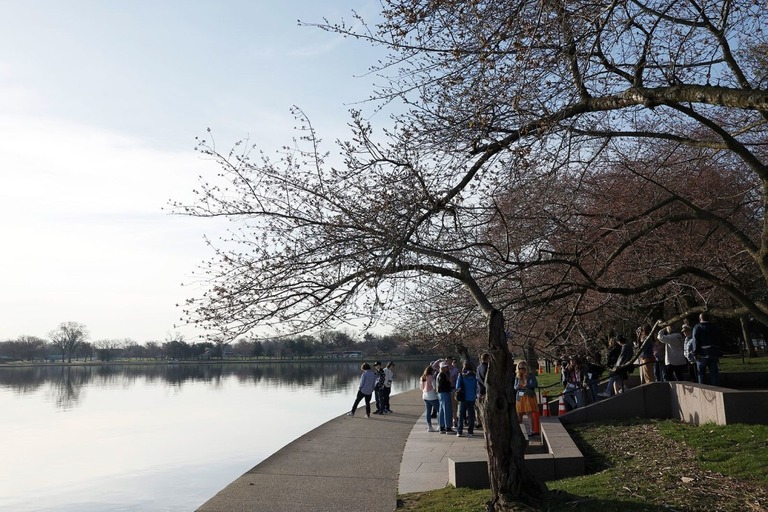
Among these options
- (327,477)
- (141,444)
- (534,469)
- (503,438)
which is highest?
(503,438)

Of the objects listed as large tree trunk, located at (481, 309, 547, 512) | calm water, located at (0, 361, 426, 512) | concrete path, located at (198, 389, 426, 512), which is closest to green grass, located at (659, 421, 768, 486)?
large tree trunk, located at (481, 309, 547, 512)

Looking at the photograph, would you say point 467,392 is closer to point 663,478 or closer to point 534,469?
point 534,469

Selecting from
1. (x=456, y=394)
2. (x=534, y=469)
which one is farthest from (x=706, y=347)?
(x=534, y=469)

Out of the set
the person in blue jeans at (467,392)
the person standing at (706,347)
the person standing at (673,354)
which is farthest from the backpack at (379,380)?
the person standing at (706,347)

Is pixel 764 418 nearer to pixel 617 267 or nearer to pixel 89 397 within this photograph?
pixel 617 267

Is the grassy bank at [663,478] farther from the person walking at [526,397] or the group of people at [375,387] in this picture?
the group of people at [375,387]

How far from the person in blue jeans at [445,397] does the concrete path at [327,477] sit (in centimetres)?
46

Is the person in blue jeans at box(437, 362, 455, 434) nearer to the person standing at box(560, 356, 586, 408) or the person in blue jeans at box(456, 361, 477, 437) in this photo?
the person in blue jeans at box(456, 361, 477, 437)

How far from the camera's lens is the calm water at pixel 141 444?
54.5 feet

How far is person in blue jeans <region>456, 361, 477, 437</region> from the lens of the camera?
17406 millimetres

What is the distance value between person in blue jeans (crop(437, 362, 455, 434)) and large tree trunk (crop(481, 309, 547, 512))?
8.55 metres

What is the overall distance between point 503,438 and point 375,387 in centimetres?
1482

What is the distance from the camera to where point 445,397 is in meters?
18.3

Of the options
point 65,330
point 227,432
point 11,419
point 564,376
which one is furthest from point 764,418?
point 65,330
